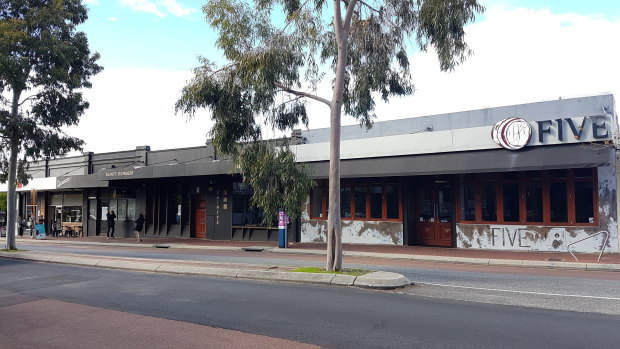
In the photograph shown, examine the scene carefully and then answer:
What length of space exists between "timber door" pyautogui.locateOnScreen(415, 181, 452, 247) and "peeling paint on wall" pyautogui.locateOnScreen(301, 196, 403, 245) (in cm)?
104

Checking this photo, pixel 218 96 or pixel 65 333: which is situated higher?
pixel 218 96

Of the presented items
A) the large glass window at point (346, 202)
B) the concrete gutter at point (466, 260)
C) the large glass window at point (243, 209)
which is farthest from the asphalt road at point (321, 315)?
the large glass window at point (243, 209)

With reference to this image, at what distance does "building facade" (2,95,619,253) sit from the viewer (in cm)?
1692

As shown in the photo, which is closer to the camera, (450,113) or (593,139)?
(593,139)

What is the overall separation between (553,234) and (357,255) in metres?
7.10

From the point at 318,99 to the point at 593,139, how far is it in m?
9.82

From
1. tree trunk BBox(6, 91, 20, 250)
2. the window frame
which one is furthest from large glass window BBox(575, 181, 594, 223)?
tree trunk BBox(6, 91, 20, 250)

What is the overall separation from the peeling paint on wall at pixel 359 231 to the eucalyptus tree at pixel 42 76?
1079 centimetres

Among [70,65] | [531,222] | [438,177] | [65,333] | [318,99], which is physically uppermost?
[70,65]

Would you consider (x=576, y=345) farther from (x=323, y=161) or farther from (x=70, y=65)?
(x=70, y=65)

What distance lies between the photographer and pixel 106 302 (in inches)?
378

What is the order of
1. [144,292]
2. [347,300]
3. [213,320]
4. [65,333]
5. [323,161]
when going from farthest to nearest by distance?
[323,161] → [144,292] → [347,300] → [213,320] → [65,333]

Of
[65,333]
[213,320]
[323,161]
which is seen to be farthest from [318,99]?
[323,161]

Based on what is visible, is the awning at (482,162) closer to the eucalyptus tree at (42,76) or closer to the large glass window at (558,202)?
the large glass window at (558,202)
